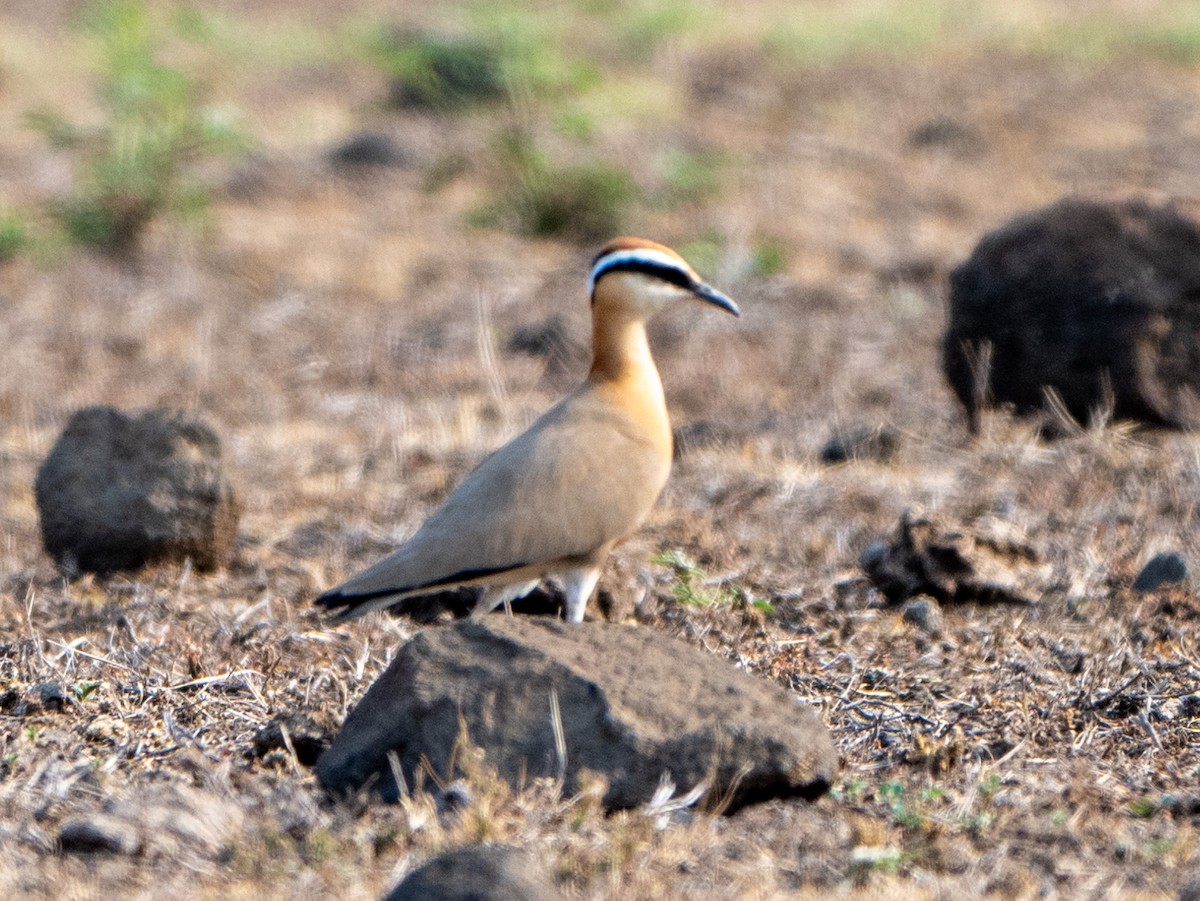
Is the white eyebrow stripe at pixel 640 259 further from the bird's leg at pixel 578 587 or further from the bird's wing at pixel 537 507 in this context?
the bird's leg at pixel 578 587

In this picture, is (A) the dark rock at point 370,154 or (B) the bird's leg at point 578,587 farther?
(A) the dark rock at point 370,154

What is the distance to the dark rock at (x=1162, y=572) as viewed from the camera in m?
6.16

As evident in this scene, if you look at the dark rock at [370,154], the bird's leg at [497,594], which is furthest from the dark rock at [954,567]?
the dark rock at [370,154]

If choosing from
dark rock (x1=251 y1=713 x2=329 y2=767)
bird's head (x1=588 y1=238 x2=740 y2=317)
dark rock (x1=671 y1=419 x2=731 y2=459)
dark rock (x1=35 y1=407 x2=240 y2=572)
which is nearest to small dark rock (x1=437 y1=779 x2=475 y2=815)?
dark rock (x1=251 y1=713 x2=329 y2=767)

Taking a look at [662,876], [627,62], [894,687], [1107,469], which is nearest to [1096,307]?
[1107,469]

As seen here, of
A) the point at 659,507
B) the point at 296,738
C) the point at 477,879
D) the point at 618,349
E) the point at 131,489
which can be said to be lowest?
the point at 659,507

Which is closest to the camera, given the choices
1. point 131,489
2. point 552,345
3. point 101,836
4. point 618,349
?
point 101,836

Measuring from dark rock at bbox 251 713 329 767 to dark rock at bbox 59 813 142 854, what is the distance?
62 cm

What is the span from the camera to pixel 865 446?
8266mm

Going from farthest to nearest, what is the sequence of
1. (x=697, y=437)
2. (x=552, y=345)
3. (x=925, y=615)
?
(x=552, y=345)
(x=697, y=437)
(x=925, y=615)

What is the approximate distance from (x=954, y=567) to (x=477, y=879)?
312 cm

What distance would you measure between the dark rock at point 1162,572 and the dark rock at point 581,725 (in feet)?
7.88

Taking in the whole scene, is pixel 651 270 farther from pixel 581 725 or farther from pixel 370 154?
pixel 370 154

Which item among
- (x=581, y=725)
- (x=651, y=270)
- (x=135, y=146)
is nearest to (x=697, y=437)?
(x=651, y=270)
